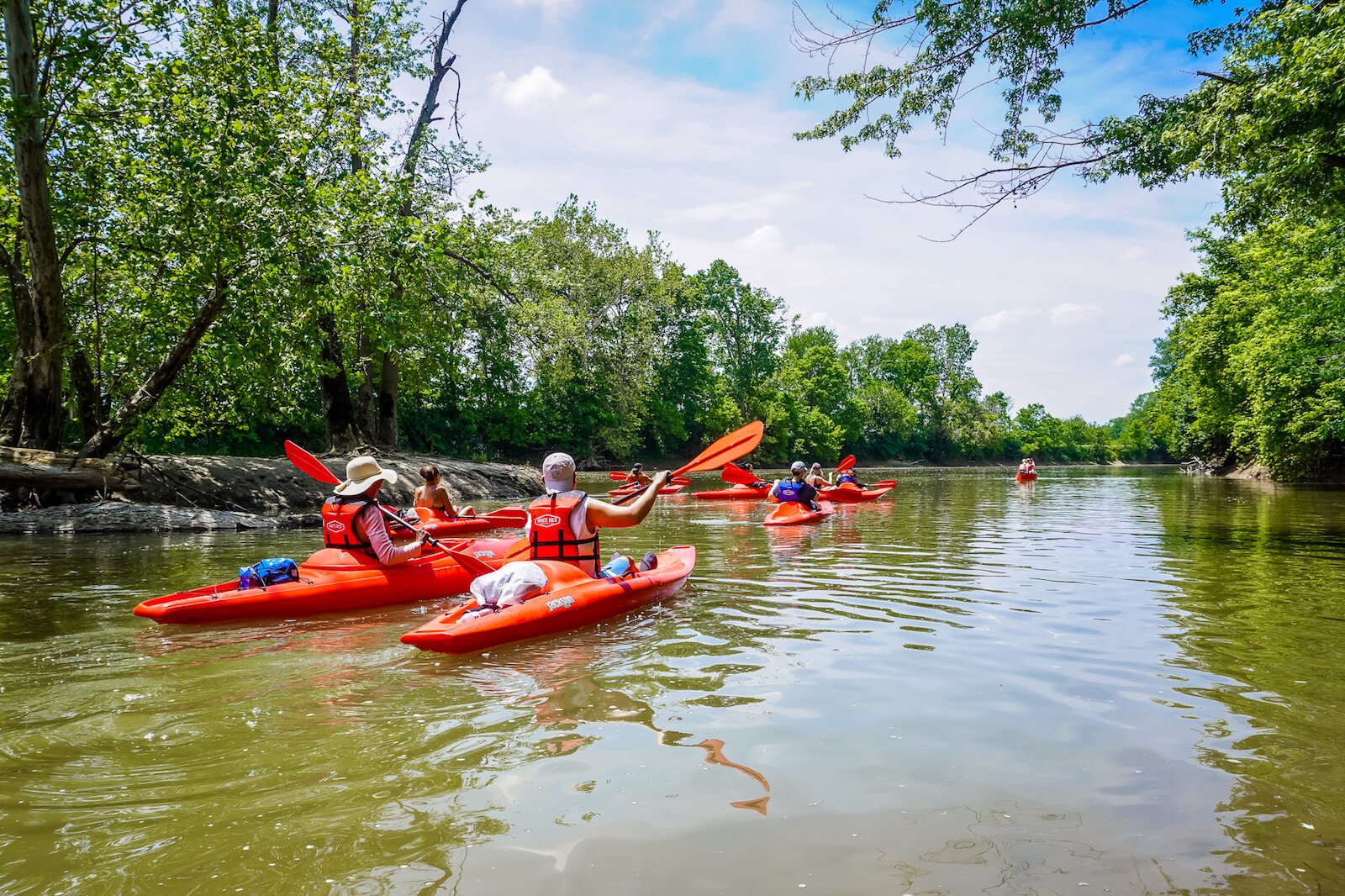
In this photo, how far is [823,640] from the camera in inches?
211

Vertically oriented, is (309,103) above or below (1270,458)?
above

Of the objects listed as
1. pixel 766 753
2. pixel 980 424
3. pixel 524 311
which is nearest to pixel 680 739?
pixel 766 753

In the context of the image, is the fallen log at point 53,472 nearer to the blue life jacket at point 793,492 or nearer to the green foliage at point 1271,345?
the blue life jacket at point 793,492

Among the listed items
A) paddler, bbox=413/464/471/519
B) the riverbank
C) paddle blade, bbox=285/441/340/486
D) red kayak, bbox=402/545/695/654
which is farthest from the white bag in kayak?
the riverbank

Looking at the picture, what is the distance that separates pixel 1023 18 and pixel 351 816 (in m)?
10.7

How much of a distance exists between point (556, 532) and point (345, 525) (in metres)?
2.04

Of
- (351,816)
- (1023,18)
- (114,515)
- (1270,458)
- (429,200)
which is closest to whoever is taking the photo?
(351,816)

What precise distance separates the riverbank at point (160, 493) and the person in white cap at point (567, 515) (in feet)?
23.9

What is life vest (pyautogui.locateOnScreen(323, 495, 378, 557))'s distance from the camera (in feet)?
21.7

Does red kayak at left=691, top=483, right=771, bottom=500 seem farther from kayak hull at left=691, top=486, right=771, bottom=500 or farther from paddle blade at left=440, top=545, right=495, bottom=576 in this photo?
paddle blade at left=440, top=545, right=495, bottom=576

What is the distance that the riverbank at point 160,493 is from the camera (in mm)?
11438

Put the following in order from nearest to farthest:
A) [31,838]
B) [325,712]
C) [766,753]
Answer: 1. [31,838]
2. [766,753]
3. [325,712]

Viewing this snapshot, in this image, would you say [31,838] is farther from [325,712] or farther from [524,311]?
[524,311]

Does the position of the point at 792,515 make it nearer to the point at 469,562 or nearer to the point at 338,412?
the point at 469,562
